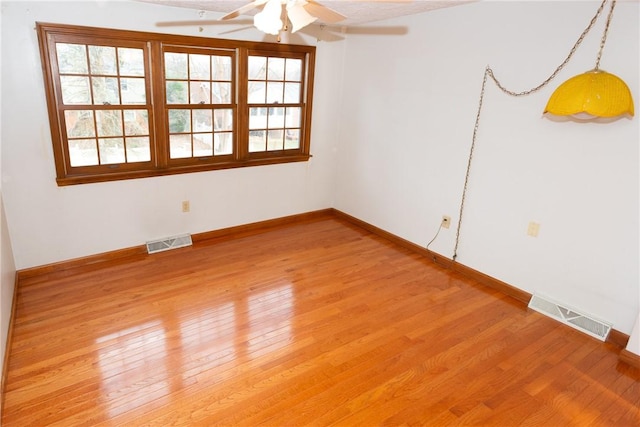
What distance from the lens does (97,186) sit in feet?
11.5

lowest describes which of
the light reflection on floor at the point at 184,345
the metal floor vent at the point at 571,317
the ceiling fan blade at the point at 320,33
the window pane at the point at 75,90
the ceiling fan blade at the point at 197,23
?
the light reflection on floor at the point at 184,345

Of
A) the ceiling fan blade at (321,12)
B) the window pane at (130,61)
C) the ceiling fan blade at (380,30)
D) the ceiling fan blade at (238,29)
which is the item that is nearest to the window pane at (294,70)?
the ceiling fan blade at (238,29)

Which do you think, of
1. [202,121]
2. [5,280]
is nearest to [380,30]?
[202,121]

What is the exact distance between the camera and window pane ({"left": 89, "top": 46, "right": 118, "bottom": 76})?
3.26m

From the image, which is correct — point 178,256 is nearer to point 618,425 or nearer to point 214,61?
point 214,61

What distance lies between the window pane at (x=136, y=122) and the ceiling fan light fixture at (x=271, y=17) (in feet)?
7.21

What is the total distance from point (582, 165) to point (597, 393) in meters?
1.54

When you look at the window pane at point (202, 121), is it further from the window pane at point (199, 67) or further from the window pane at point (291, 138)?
the window pane at point (291, 138)

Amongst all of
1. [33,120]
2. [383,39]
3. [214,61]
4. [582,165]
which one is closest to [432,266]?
[582,165]

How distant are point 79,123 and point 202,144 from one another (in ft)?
3.62

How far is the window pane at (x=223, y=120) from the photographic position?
409 cm

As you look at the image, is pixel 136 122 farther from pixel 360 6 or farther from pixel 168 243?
pixel 360 6

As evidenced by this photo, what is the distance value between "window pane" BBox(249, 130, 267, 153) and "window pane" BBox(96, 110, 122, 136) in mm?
1328

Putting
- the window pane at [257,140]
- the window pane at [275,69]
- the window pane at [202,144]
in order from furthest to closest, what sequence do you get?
the window pane at [257,140] < the window pane at [275,69] < the window pane at [202,144]
